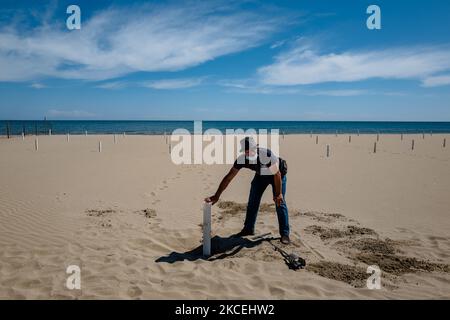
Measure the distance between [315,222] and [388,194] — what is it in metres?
4.39

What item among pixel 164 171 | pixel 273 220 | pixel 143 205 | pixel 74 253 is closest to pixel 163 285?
pixel 74 253

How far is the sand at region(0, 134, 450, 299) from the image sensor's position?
439cm

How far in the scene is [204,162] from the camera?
1856 centimetres

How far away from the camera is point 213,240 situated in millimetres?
6219

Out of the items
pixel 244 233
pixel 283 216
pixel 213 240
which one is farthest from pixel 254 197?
pixel 213 240

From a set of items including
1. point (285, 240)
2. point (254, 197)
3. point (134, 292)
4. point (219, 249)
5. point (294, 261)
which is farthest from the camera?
point (254, 197)

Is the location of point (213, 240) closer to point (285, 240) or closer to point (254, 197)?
point (254, 197)

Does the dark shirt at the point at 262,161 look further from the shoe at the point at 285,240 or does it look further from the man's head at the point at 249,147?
the shoe at the point at 285,240

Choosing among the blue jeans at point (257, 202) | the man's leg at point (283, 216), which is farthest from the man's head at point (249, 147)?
the man's leg at point (283, 216)

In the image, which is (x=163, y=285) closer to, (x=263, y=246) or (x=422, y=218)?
(x=263, y=246)

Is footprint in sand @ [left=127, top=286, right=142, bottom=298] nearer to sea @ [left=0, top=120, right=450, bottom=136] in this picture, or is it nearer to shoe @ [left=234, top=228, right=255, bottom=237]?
shoe @ [left=234, top=228, right=255, bottom=237]

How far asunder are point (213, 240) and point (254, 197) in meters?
1.13

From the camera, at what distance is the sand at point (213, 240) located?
439 cm
